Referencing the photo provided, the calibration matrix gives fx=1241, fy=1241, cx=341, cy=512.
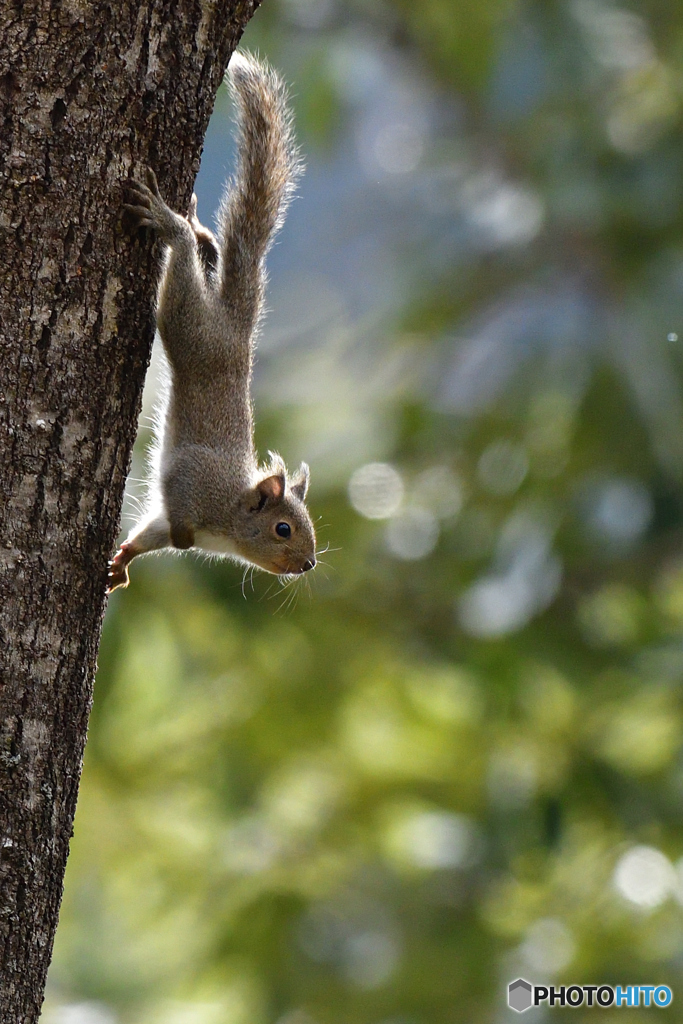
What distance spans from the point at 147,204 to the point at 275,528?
176cm

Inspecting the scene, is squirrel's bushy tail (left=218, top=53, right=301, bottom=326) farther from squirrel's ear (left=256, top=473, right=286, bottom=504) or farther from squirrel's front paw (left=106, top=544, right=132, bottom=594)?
squirrel's front paw (left=106, top=544, right=132, bottom=594)

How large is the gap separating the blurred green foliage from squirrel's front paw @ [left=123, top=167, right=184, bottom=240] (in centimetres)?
556

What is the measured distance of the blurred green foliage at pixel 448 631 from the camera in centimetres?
879

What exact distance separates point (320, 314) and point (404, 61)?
2.57 metres

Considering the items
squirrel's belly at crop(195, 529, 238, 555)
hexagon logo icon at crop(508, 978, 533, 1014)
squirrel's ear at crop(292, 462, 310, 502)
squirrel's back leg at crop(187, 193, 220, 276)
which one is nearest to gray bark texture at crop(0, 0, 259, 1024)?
squirrel's back leg at crop(187, 193, 220, 276)

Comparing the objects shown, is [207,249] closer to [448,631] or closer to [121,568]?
[121,568]

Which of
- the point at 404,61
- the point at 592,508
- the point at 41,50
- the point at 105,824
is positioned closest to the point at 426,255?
the point at 404,61

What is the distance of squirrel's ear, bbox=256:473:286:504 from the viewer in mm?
3961

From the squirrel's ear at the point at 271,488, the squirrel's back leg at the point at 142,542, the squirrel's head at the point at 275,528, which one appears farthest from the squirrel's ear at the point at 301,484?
the squirrel's back leg at the point at 142,542

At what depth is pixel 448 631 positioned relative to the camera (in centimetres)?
964

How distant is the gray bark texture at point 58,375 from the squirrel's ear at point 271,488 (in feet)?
5.12

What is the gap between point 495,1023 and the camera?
27.9 ft

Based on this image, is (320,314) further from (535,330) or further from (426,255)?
(535,330)

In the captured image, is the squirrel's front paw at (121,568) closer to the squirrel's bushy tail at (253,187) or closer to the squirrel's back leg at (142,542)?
the squirrel's back leg at (142,542)
